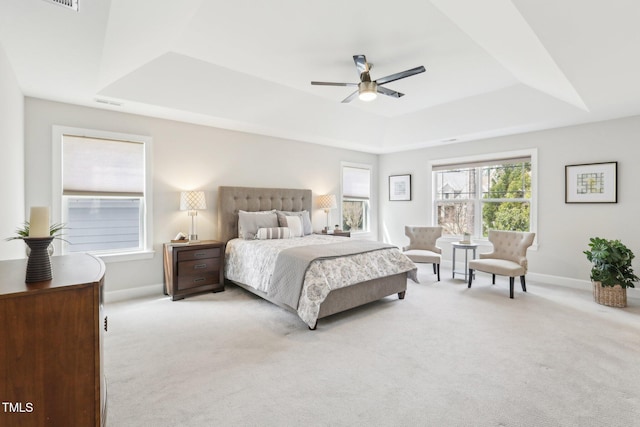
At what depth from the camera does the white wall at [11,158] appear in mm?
2430

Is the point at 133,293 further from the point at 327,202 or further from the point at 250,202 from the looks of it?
the point at 327,202

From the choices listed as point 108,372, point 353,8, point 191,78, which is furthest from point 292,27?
point 108,372

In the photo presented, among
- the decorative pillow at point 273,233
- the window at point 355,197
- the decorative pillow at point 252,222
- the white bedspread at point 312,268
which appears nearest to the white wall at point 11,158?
the white bedspread at point 312,268

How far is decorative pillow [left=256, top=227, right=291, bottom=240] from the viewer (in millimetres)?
4602

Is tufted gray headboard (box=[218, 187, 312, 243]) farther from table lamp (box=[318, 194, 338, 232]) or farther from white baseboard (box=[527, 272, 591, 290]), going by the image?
white baseboard (box=[527, 272, 591, 290])

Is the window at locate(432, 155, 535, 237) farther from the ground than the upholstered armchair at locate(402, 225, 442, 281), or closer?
farther from the ground

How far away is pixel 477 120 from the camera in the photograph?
504 cm

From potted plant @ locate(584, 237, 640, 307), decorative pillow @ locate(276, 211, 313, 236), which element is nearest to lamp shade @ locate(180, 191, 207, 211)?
decorative pillow @ locate(276, 211, 313, 236)

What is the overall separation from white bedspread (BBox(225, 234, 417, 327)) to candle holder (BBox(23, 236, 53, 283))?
2.13 meters

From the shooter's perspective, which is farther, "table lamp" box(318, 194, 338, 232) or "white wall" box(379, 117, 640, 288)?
"table lamp" box(318, 194, 338, 232)

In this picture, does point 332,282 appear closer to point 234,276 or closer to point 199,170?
point 234,276

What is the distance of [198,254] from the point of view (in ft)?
14.0

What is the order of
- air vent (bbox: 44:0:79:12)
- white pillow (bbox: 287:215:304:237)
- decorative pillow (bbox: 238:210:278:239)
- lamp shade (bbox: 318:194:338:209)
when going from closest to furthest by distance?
air vent (bbox: 44:0:79:12), decorative pillow (bbox: 238:210:278:239), white pillow (bbox: 287:215:304:237), lamp shade (bbox: 318:194:338:209)

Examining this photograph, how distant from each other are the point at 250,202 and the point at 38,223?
376 cm
